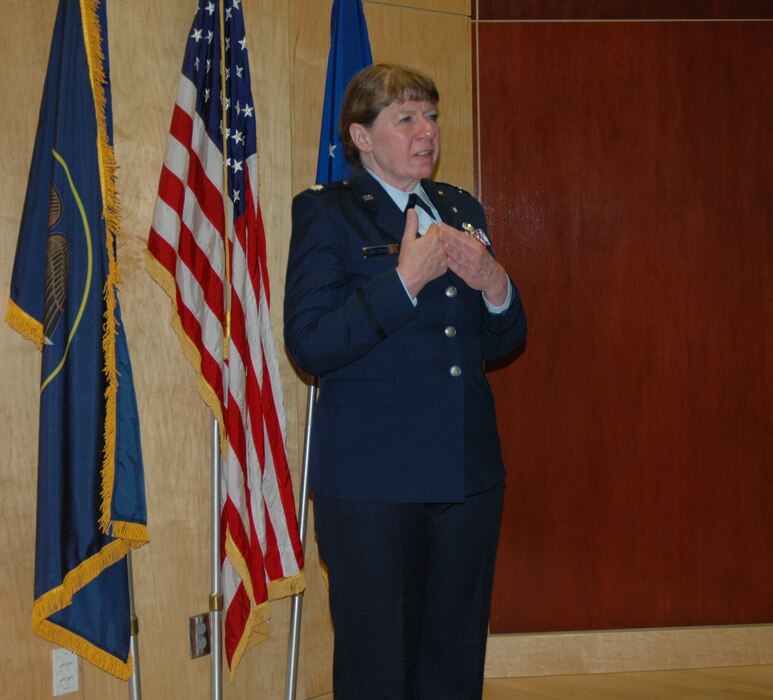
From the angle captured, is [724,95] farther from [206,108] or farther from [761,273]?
[206,108]

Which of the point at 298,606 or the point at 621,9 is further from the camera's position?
the point at 621,9

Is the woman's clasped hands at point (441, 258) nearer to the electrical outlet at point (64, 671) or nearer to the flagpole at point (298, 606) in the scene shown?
the flagpole at point (298, 606)

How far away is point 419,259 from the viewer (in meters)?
1.99

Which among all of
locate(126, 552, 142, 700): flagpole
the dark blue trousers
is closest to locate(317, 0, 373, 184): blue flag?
the dark blue trousers

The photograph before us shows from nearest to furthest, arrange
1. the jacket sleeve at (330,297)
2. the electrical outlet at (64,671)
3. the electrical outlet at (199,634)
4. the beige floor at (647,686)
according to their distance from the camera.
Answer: the jacket sleeve at (330,297), the electrical outlet at (64,671), the electrical outlet at (199,634), the beige floor at (647,686)

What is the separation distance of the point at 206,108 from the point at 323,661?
1.74 meters

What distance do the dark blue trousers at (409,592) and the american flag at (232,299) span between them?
637mm

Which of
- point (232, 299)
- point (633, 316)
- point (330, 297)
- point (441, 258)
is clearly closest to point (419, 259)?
point (441, 258)

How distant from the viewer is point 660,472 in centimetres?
354

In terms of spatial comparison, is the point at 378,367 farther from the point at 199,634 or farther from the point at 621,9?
the point at 621,9

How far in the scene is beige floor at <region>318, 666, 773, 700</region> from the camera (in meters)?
3.31

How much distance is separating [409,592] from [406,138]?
3.16ft

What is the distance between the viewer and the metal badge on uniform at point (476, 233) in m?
2.19

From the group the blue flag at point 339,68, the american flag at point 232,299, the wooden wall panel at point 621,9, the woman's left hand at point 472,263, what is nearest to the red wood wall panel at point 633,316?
the wooden wall panel at point 621,9
